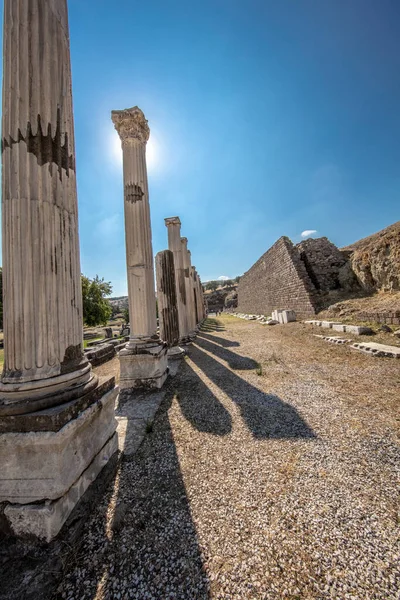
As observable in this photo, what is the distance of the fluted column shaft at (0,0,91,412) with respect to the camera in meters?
1.95

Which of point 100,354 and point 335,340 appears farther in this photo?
point 100,354

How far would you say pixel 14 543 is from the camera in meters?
1.55

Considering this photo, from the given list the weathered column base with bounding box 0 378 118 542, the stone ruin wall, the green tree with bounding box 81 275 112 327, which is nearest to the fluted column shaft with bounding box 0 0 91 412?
the weathered column base with bounding box 0 378 118 542

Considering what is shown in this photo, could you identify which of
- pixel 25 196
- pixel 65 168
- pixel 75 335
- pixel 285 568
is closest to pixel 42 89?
pixel 65 168

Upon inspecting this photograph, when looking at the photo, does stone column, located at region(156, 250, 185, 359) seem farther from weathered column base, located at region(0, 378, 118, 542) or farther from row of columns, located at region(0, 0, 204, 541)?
weathered column base, located at region(0, 378, 118, 542)

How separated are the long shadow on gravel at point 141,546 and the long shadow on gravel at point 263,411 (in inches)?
46.8

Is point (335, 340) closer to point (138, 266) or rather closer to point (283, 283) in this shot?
point (138, 266)

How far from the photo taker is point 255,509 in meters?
1.75

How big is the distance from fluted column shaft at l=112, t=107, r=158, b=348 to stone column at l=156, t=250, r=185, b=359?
1.79 metres

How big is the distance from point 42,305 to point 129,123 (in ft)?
17.2

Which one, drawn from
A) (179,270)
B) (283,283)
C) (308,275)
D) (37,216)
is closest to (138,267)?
(37,216)

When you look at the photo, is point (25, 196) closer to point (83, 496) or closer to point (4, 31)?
point (4, 31)

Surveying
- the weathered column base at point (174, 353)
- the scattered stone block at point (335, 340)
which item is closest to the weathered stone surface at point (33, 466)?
the weathered column base at point (174, 353)

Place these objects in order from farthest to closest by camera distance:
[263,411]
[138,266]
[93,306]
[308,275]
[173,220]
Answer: [93,306] < [308,275] < [173,220] < [138,266] < [263,411]
